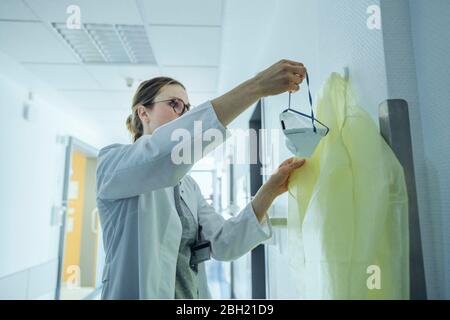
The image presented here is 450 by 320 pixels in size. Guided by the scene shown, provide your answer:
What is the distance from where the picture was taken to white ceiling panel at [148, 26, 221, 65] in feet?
4.96

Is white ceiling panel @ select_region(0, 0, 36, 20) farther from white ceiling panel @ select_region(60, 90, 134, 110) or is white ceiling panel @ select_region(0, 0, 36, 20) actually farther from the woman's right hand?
the woman's right hand

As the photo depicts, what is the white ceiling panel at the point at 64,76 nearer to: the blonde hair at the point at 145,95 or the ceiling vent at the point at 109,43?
the ceiling vent at the point at 109,43

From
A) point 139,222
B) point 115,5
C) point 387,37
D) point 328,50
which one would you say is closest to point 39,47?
point 115,5

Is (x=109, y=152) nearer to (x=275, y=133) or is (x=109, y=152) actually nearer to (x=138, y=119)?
(x=138, y=119)

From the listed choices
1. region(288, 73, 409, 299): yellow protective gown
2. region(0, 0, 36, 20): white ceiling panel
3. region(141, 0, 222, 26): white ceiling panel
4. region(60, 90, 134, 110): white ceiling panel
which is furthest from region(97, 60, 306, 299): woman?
region(60, 90, 134, 110): white ceiling panel

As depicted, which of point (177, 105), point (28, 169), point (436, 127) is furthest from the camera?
point (28, 169)

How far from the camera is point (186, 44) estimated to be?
1647 millimetres

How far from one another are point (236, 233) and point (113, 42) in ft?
4.52

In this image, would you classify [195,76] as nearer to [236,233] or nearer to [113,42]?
[113,42]

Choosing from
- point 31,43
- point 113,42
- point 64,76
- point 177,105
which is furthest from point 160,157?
point 64,76

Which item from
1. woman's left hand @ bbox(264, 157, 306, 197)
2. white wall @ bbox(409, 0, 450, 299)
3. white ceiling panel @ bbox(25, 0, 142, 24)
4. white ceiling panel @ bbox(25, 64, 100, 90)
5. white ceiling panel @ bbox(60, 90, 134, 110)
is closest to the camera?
white wall @ bbox(409, 0, 450, 299)

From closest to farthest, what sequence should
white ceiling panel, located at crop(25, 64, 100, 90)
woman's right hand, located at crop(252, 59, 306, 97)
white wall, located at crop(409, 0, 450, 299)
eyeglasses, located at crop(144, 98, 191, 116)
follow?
white wall, located at crop(409, 0, 450, 299) → woman's right hand, located at crop(252, 59, 306, 97) → eyeglasses, located at crop(144, 98, 191, 116) → white ceiling panel, located at crop(25, 64, 100, 90)

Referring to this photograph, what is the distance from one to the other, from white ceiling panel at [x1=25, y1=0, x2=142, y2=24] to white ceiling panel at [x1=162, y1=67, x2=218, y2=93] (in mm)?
567

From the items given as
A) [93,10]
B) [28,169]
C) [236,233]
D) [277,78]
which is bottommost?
[236,233]
